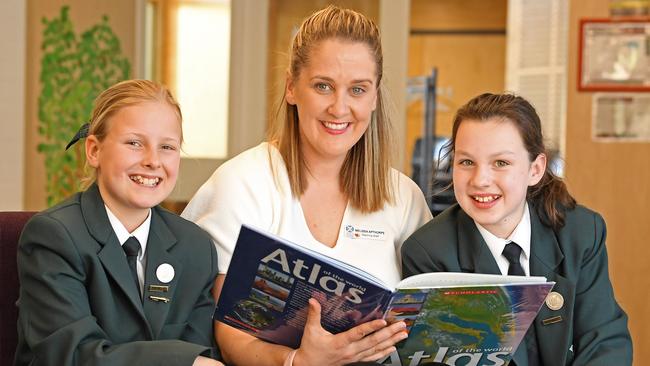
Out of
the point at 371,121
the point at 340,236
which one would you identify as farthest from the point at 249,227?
the point at 371,121

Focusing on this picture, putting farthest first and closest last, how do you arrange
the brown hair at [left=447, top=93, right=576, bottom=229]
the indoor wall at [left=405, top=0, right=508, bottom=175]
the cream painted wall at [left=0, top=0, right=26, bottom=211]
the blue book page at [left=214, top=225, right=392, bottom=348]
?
1. the indoor wall at [left=405, top=0, right=508, bottom=175]
2. the cream painted wall at [left=0, top=0, right=26, bottom=211]
3. the brown hair at [left=447, top=93, right=576, bottom=229]
4. the blue book page at [left=214, top=225, right=392, bottom=348]

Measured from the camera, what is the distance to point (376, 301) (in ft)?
5.63

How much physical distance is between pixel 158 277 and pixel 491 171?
79 cm

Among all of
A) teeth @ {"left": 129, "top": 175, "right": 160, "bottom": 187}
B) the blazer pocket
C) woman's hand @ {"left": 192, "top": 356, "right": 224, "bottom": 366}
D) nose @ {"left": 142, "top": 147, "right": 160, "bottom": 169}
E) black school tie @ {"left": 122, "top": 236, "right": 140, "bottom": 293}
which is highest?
nose @ {"left": 142, "top": 147, "right": 160, "bottom": 169}

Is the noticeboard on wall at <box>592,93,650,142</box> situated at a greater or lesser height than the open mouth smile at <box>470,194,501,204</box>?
greater

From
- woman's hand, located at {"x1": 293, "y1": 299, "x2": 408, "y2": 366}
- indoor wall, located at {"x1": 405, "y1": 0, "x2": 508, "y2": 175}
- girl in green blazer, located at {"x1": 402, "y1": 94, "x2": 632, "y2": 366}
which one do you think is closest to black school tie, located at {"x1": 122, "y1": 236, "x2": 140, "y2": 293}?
woman's hand, located at {"x1": 293, "y1": 299, "x2": 408, "y2": 366}

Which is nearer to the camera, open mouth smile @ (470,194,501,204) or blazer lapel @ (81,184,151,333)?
blazer lapel @ (81,184,151,333)

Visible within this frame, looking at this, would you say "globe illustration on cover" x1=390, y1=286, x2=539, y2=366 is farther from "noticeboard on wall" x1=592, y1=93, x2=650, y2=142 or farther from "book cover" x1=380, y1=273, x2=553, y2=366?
"noticeboard on wall" x1=592, y1=93, x2=650, y2=142

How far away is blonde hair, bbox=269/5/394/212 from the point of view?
2188 millimetres

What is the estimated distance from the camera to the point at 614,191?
4605 millimetres

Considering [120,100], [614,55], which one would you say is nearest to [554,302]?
[120,100]

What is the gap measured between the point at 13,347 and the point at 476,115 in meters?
1.17

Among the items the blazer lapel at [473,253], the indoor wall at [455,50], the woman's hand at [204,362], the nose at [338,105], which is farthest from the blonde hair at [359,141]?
the indoor wall at [455,50]

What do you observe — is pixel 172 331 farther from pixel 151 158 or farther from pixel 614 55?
pixel 614 55
